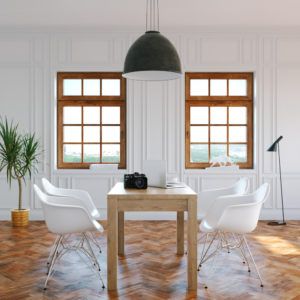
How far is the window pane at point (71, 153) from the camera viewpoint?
7578 mm

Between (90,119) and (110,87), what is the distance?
68 centimetres

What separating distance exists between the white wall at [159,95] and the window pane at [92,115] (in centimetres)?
57

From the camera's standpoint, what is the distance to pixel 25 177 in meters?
7.36

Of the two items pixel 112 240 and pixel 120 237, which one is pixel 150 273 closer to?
pixel 112 240

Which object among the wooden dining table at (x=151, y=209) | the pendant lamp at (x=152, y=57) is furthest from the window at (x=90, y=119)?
the wooden dining table at (x=151, y=209)

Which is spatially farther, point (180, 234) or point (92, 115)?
point (92, 115)

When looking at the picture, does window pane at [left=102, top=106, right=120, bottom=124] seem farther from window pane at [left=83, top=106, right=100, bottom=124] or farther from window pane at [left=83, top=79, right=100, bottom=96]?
window pane at [left=83, top=79, right=100, bottom=96]

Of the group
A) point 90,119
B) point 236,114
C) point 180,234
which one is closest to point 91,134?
point 90,119

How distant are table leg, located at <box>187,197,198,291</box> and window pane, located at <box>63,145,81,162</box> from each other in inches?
168

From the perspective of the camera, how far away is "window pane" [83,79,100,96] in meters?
7.54

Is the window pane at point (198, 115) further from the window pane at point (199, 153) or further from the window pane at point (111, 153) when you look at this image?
the window pane at point (111, 153)

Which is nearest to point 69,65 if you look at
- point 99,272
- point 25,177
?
point 25,177

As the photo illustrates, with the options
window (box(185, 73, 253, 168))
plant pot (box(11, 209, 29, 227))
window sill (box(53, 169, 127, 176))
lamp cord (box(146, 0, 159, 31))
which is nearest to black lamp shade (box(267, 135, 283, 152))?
window (box(185, 73, 253, 168))

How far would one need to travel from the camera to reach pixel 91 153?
300 inches
